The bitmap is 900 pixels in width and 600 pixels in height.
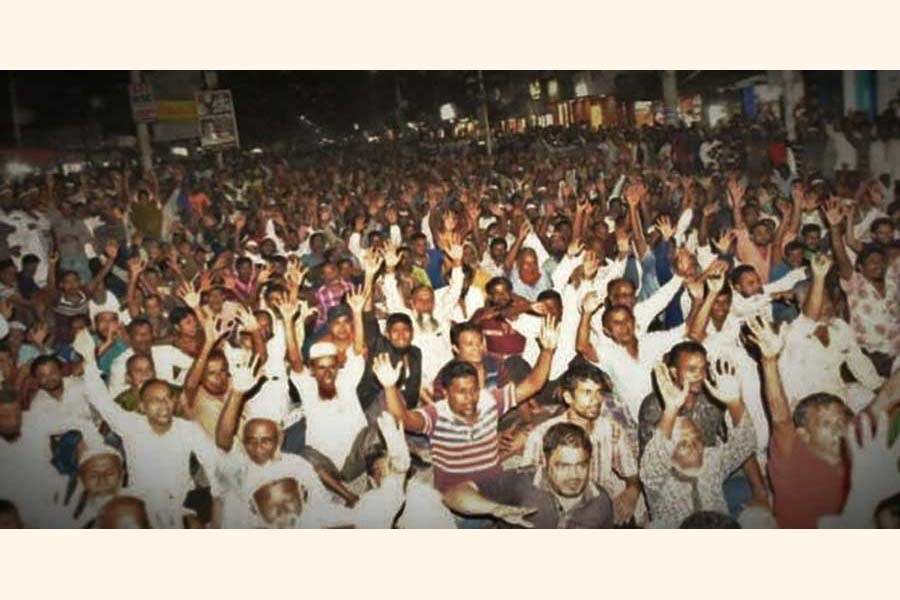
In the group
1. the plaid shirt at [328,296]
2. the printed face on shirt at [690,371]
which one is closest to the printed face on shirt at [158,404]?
the plaid shirt at [328,296]

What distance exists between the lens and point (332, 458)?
3.91 metres

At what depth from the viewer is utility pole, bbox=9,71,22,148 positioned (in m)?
3.83

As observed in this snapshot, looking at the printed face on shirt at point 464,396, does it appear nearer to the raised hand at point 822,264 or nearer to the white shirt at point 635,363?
the white shirt at point 635,363

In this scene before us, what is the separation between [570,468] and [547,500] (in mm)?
171

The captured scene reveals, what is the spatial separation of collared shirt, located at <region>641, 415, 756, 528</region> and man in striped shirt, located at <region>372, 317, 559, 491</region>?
58 centimetres

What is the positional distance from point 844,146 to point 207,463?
297 cm

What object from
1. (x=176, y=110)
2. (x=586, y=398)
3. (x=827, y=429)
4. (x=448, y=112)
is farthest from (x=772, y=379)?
(x=176, y=110)

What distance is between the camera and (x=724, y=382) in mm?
3828

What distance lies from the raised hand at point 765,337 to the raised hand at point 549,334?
2.62 ft

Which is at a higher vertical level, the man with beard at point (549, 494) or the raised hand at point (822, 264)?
the raised hand at point (822, 264)

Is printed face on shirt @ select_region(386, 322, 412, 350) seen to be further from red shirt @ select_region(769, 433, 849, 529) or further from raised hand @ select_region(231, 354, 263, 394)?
red shirt @ select_region(769, 433, 849, 529)

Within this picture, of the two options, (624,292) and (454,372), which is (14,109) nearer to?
(454,372)

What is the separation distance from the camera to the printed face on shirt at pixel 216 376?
3.89 meters

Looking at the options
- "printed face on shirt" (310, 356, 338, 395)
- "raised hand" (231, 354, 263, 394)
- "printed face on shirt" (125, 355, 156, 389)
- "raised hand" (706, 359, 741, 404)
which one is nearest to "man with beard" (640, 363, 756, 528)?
"raised hand" (706, 359, 741, 404)
